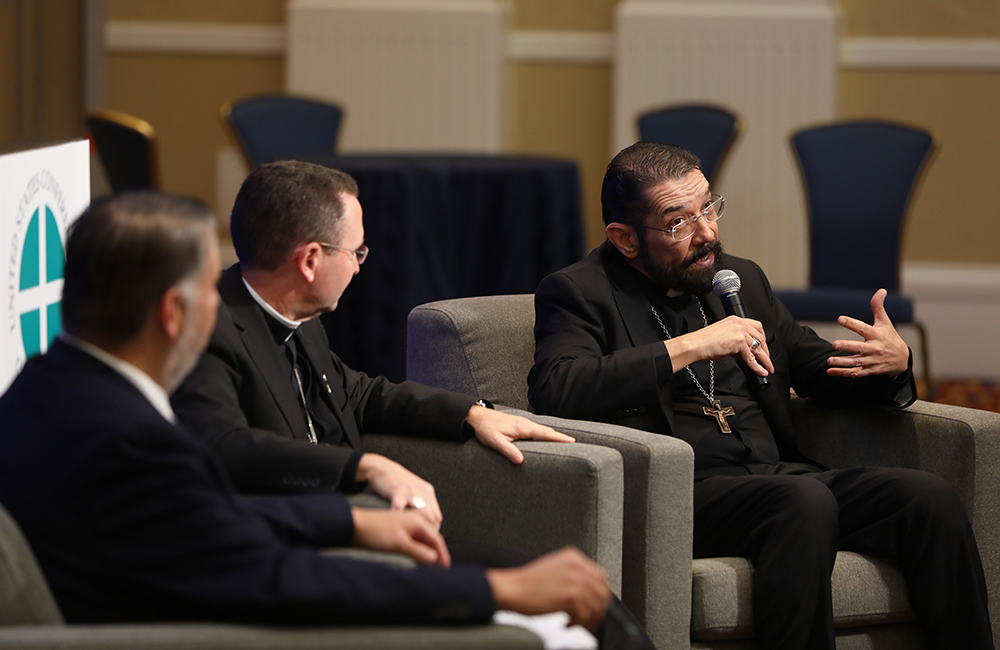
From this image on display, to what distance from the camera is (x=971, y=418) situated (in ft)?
Answer: 7.70

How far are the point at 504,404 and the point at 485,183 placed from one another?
151 centimetres

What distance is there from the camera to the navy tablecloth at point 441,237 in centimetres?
376

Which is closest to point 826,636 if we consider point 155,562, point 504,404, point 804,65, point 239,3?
point 504,404

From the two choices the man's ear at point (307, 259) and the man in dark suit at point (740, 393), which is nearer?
the man's ear at point (307, 259)

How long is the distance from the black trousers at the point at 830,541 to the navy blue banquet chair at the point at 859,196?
256cm

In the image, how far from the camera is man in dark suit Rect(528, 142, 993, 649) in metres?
2.14

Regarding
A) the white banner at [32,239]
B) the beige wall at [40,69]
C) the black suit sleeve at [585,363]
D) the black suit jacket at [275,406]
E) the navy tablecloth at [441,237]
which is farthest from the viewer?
the beige wall at [40,69]

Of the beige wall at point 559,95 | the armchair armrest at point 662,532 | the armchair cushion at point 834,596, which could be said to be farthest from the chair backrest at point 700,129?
the armchair armrest at point 662,532

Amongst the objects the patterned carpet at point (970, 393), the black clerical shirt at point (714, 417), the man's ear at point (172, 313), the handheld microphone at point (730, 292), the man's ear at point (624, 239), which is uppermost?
the man's ear at point (172, 313)

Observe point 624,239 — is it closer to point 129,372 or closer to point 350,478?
point 350,478

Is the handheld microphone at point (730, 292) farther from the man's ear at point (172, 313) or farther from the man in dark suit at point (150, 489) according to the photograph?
the man's ear at point (172, 313)

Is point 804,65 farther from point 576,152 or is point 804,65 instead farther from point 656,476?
point 656,476

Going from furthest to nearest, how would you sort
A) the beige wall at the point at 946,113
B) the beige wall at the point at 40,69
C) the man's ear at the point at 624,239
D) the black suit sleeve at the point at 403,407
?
the beige wall at the point at 40,69
the beige wall at the point at 946,113
the man's ear at the point at 624,239
the black suit sleeve at the point at 403,407

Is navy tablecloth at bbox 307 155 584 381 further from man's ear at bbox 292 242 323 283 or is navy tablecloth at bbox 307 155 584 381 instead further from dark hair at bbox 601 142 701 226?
man's ear at bbox 292 242 323 283
